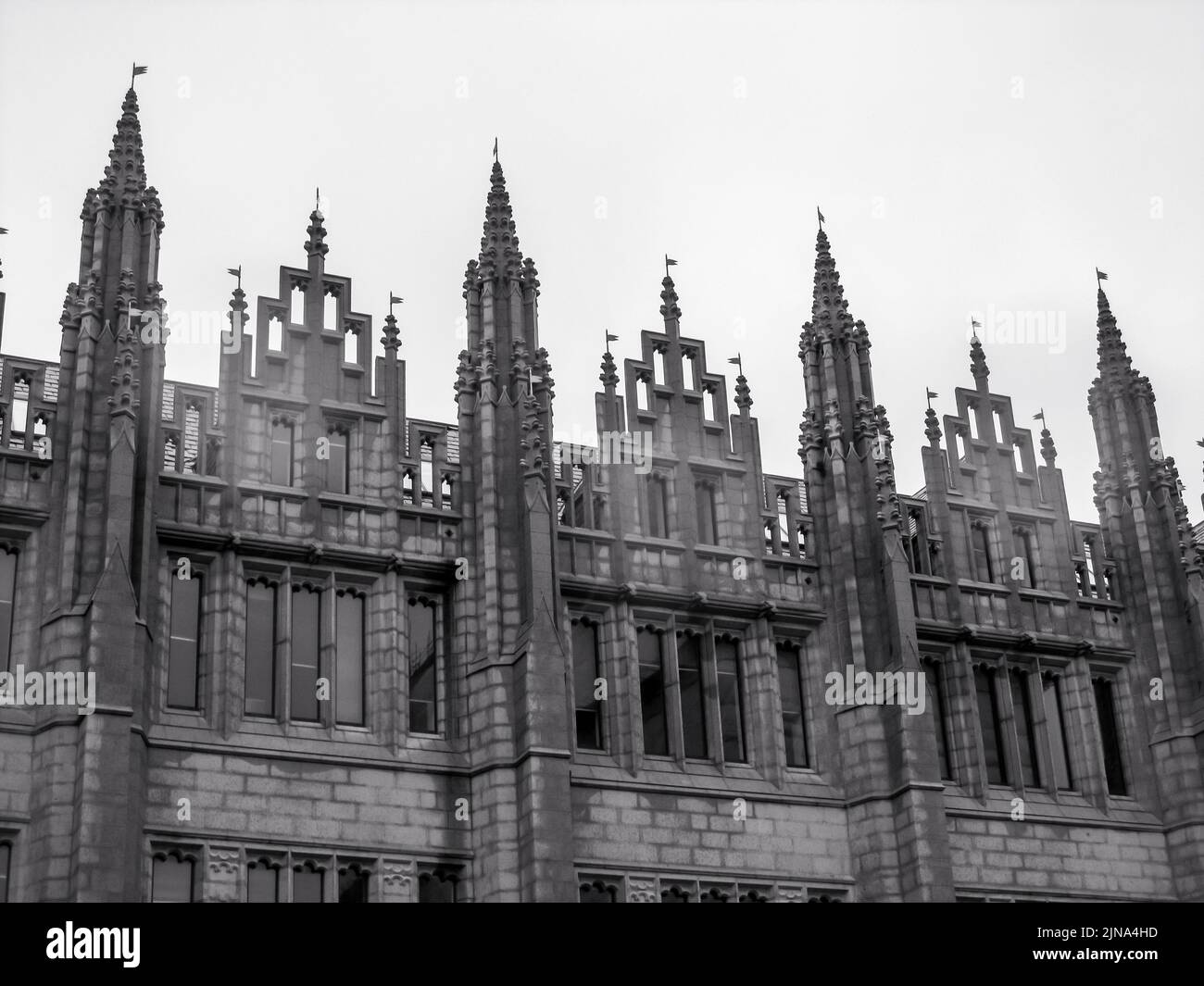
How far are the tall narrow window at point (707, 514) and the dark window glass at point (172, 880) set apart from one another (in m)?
12.6

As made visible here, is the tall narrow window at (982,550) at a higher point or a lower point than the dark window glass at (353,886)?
higher

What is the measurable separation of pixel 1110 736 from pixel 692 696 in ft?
32.6

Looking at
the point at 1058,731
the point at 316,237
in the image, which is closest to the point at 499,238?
the point at 316,237

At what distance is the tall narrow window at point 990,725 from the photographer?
39031 mm

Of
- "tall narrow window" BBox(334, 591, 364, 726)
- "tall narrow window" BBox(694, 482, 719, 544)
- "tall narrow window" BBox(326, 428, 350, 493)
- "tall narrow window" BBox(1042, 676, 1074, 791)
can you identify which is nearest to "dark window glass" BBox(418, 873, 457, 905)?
"tall narrow window" BBox(334, 591, 364, 726)

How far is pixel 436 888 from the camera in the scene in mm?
33062

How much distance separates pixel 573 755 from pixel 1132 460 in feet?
51.5

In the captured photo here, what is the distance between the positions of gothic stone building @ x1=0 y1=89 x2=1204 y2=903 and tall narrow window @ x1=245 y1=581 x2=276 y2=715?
0.07 m

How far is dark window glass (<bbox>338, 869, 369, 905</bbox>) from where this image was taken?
32438 mm

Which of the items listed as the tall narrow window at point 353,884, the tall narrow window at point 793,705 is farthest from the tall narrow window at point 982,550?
the tall narrow window at point 353,884

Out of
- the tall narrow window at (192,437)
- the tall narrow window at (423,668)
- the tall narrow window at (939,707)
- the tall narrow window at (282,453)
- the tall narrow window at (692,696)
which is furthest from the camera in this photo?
the tall narrow window at (939,707)

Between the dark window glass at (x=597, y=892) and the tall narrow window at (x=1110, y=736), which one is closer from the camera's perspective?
the dark window glass at (x=597, y=892)

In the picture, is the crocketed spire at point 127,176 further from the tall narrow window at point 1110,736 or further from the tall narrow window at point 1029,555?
the tall narrow window at point 1110,736
